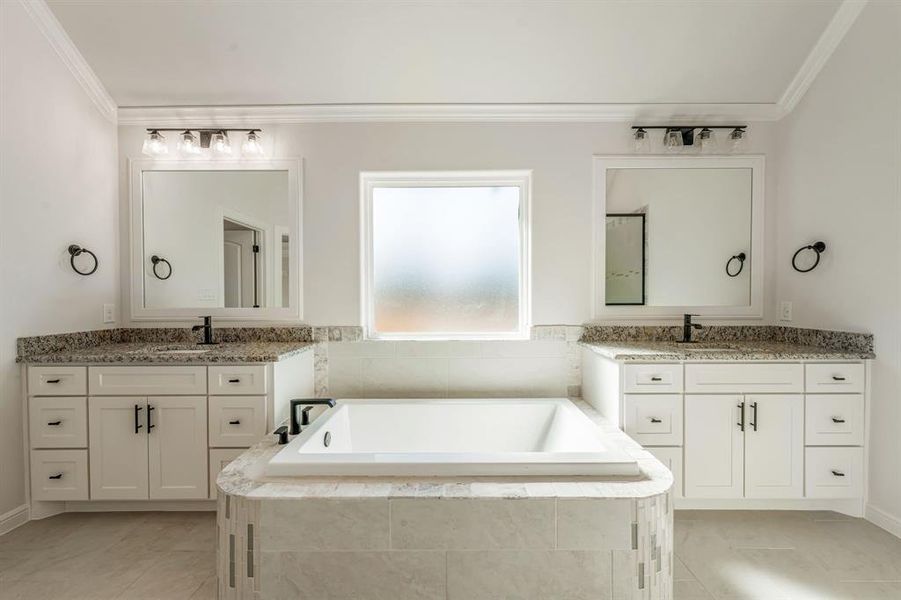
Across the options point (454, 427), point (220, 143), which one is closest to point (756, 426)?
point (454, 427)

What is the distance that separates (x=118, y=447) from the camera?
85.1 inches

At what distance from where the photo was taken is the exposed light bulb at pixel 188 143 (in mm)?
2594

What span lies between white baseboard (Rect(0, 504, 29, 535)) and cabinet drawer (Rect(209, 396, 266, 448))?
97 centimetres

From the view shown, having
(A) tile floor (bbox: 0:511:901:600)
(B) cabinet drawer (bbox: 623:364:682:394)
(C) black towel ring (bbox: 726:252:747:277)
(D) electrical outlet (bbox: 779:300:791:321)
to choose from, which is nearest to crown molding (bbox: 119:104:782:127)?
(C) black towel ring (bbox: 726:252:747:277)

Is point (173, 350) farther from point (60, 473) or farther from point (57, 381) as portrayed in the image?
point (60, 473)

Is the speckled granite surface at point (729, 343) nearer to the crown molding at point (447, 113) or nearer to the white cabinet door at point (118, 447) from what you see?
the crown molding at point (447, 113)

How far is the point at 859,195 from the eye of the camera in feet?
7.27

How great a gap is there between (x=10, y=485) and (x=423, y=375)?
2061mm

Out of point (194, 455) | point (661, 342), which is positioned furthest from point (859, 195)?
point (194, 455)

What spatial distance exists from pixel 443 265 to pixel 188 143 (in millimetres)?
1659

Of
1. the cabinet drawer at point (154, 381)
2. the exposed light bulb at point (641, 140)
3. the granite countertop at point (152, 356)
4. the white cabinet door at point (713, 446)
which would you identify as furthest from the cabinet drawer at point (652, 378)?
the cabinet drawer at point (154, 381)

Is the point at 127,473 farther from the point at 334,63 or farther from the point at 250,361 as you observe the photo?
the point at 334,63

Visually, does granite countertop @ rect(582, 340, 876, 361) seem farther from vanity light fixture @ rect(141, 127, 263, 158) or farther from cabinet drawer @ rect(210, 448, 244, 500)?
vanity light fixture @ rect(141, 127, 263, 158)

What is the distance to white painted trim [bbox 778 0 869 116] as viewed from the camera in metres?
2.17
